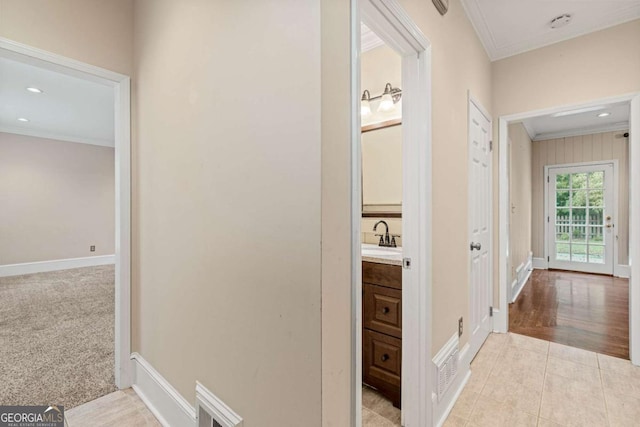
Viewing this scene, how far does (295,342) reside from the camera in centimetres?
90

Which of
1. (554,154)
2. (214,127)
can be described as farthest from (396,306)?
(554,154)

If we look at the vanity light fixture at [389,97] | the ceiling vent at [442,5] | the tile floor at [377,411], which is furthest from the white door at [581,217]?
the tile floor at [377,411]

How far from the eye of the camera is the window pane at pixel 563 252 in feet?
18.5

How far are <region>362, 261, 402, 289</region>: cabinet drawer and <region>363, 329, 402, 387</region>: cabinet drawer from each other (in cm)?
33

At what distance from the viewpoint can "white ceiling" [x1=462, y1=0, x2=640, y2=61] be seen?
7.02 feet

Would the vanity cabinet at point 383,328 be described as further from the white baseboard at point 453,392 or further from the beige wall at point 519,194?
the beige wall at point 519,194

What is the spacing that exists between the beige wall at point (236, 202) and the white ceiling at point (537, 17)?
1.92 m

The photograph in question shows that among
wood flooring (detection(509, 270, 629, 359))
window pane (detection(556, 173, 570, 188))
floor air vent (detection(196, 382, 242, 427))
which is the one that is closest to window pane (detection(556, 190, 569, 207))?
window pane (detection(556, 173, 570, 188))

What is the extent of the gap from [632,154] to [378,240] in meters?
2.07

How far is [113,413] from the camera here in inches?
64.8

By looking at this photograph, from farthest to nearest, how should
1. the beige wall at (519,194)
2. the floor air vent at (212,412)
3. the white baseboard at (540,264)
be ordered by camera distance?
1. the white baseboard at (540,264)
2. the beige wall at (519,194)
3. the floor air vent at (212,412)

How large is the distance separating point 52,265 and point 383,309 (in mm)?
6735

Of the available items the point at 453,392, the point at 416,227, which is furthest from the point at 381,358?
the point at 416,227

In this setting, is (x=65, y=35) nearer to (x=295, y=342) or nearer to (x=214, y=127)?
(x=214, y=127)
